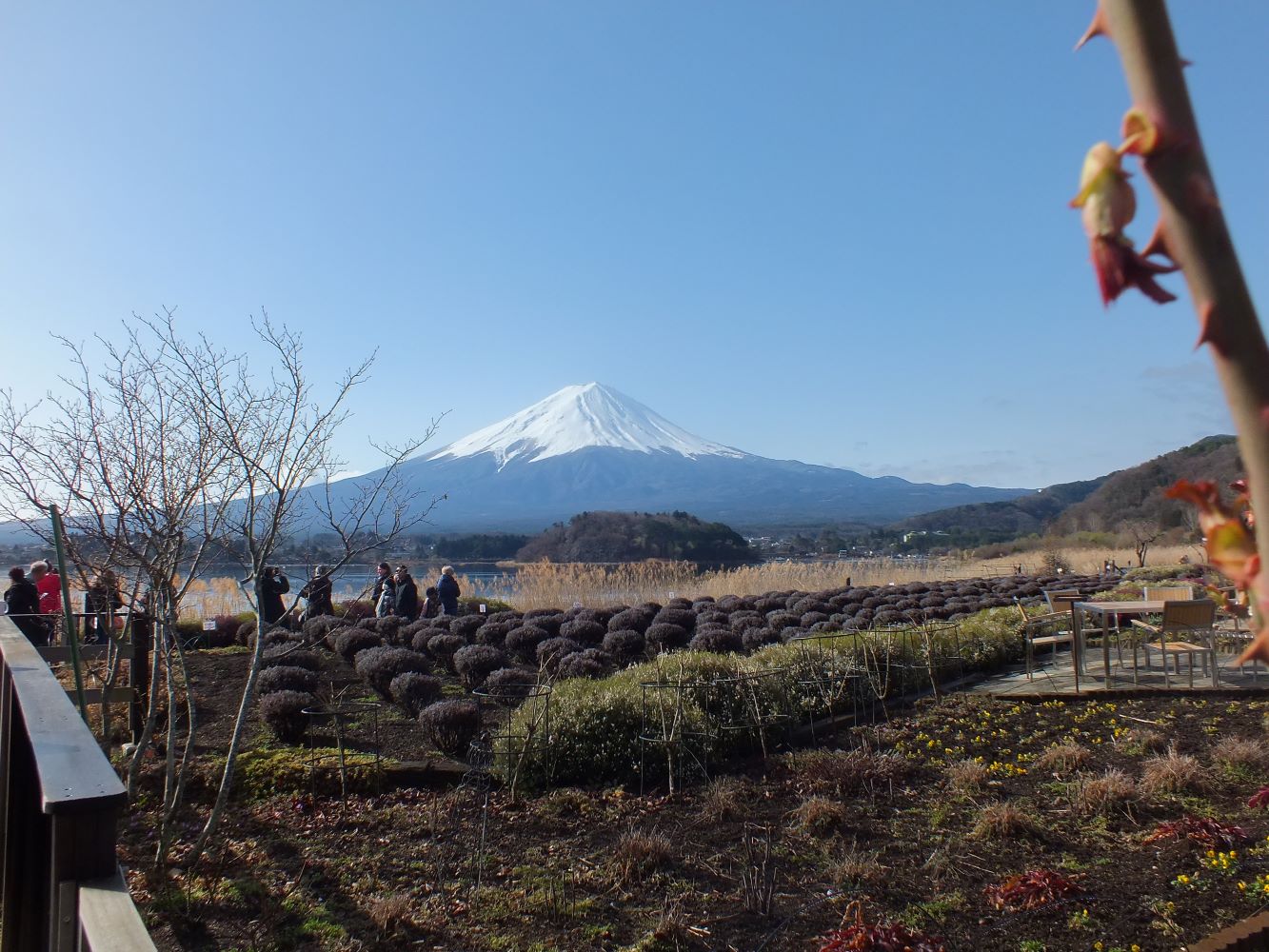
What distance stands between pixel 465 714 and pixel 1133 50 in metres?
7.03

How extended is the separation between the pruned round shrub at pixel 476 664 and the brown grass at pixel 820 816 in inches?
197

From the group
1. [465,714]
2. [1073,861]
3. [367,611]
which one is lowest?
[1073,861]

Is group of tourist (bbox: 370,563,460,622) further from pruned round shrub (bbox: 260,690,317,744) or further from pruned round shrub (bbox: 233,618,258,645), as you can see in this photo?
pruned round shrub (bbox: 260,690,317,744)

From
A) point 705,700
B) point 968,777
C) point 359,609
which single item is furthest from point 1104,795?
point 359,609

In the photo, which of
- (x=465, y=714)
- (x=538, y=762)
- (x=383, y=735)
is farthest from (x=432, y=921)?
(x=383, y=735)

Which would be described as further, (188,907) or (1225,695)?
(1225,695)

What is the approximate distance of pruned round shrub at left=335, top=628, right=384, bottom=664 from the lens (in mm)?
10734

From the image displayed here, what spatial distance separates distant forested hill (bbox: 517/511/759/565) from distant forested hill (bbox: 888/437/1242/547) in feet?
36.6

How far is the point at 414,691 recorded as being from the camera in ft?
26.7

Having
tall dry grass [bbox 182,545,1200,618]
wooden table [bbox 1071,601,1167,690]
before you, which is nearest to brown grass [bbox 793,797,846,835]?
wooden table [bbox 1071,601,1167,690]

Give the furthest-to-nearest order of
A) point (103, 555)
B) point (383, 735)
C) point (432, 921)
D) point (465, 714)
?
point (383, 735), point (465, 714), point (103, 555), point (432, 921)

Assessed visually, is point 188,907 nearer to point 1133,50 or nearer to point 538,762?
point 538,762

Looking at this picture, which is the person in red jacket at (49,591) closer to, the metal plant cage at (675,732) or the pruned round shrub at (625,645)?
the pruned round shrub at (625,645)

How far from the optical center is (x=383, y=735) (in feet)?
24.5
